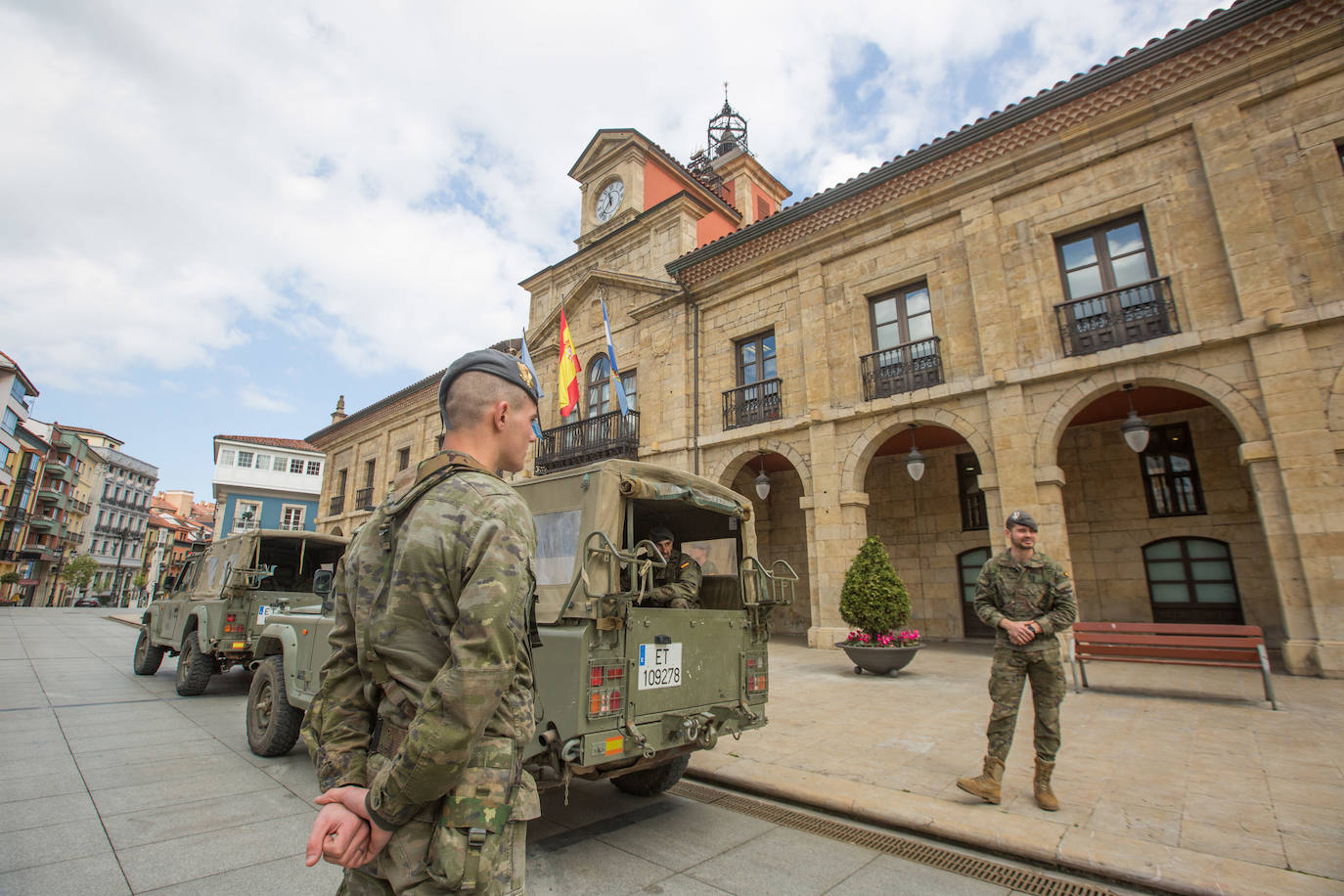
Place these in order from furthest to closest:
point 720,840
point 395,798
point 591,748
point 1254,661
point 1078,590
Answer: point 1078,590 → point 1254,661 → point 720,840 → point 591,748 → point 395,798

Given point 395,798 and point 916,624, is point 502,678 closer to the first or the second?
point 395,798

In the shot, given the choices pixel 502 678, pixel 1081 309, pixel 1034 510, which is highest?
pixel 1081 309

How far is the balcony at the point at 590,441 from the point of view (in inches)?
653

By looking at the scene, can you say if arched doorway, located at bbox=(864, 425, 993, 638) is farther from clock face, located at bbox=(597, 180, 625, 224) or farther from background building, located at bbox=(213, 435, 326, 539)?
background building, located at bbox=(213, 435, 326, 539)

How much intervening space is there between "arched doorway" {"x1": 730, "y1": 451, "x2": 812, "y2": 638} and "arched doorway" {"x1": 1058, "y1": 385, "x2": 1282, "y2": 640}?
608 cm

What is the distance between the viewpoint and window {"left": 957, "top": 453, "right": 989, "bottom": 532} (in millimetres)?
13305

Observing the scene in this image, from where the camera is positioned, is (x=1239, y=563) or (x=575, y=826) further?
(x=1239, y=563)

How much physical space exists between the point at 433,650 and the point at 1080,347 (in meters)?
11.7

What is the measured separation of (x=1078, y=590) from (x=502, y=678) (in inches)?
533

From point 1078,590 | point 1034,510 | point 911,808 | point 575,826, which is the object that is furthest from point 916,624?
point 575,826

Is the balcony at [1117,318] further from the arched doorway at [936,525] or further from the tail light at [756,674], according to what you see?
the tail light at [756,674]

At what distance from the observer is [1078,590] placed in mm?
11703

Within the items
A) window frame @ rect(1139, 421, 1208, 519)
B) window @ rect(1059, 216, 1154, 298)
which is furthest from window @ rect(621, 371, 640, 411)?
window frame @ rect(1139, 421, 1208, 519)

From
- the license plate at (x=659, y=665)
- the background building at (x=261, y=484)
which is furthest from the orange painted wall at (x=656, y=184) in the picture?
the background building at (x=261, y=484)
